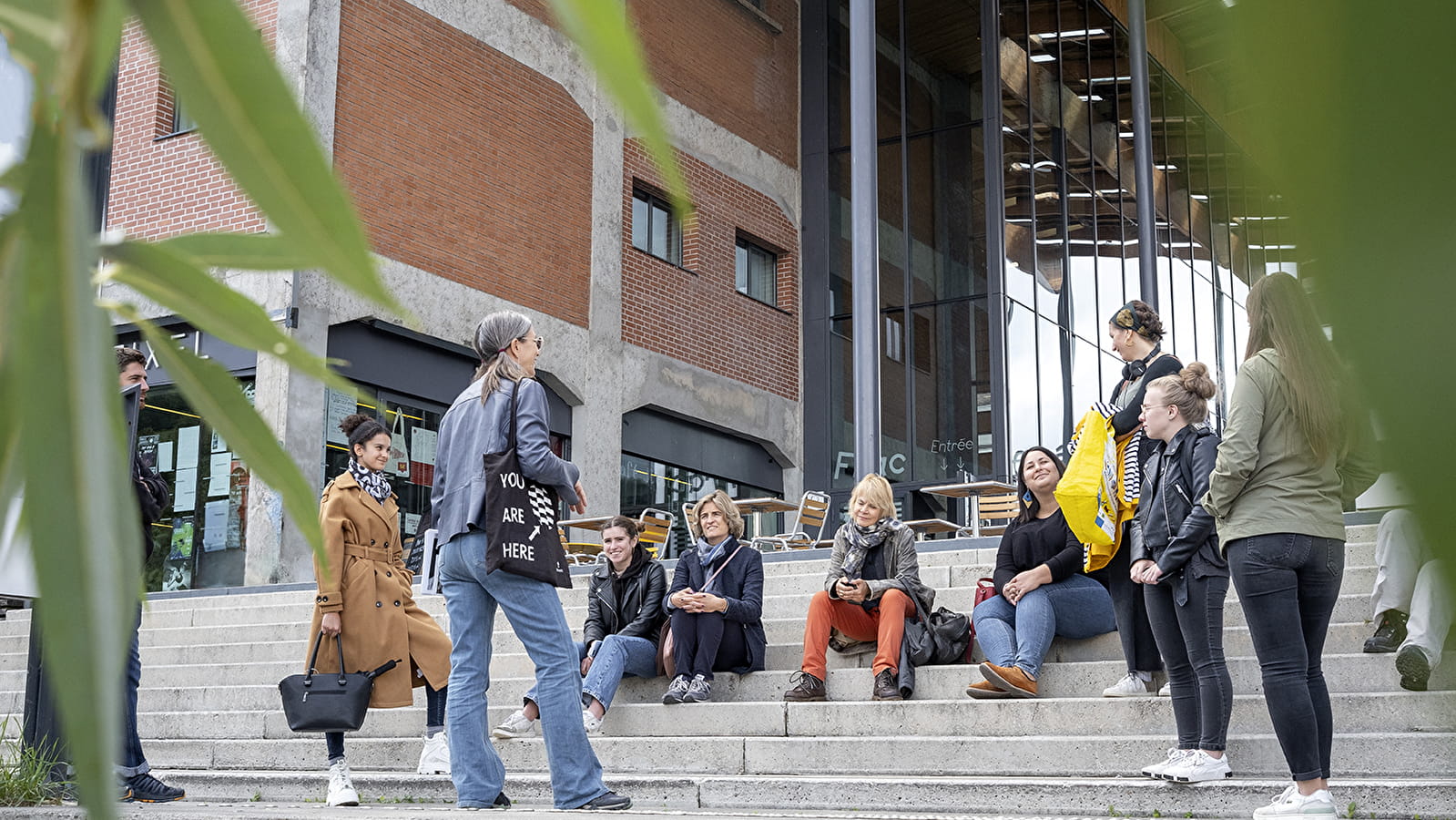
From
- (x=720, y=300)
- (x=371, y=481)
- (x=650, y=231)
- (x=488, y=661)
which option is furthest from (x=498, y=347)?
(x=720, y=300)

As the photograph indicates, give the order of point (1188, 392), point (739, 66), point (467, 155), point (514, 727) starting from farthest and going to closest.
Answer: point (739, 66)
point (467, 155)
point (514, 727)
point (1188, 392)

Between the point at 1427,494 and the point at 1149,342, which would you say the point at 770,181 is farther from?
the point at 1427,494

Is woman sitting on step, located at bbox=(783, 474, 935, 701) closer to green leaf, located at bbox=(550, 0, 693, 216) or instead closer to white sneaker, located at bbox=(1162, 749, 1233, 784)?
white sneaker, located at bbox=(1162, 749, 1233, 784)

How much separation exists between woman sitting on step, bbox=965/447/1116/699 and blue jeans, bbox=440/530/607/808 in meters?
1.98

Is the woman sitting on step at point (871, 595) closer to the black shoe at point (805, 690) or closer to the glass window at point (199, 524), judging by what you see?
the black shoe at point (805, 690)

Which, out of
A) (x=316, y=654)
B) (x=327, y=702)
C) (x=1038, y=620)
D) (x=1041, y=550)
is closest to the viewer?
(x=327, y=702)

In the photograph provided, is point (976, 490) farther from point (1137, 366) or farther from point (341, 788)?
point (341, 788)

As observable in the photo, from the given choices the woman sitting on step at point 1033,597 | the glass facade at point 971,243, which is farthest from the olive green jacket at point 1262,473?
the glass facade at point 971,243

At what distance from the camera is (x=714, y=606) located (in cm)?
620

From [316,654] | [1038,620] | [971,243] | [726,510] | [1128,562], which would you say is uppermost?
[971,243]

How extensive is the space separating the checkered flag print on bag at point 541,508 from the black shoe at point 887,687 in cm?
203

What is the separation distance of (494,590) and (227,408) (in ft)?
13.0

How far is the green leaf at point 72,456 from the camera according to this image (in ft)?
0.71

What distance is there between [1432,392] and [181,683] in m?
9.46
